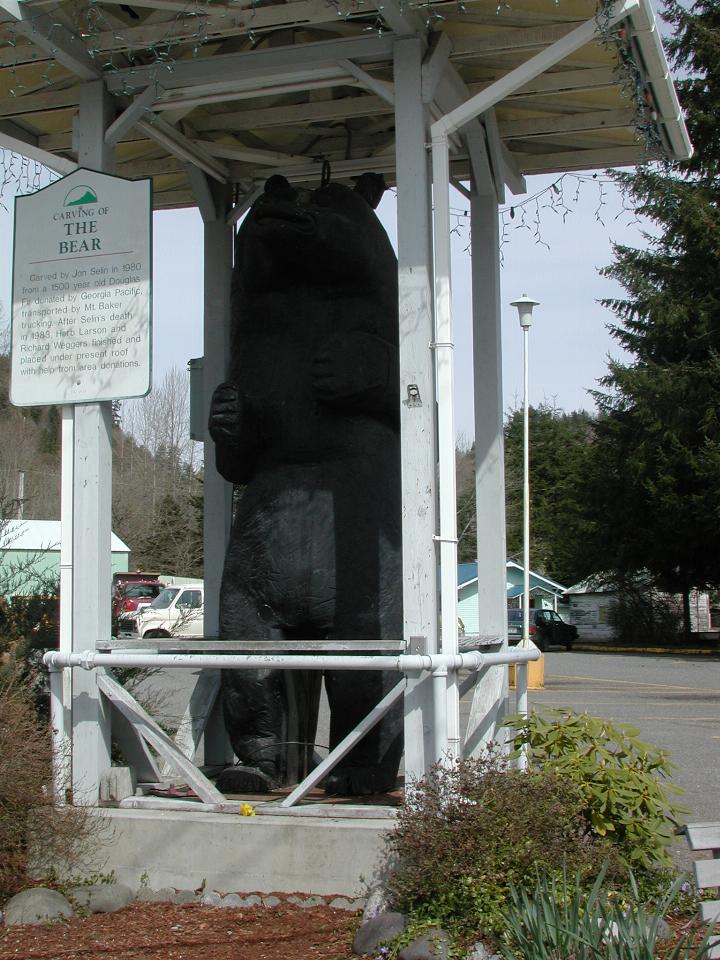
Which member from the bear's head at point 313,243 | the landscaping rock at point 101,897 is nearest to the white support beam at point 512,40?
the bear's head at point 313,243

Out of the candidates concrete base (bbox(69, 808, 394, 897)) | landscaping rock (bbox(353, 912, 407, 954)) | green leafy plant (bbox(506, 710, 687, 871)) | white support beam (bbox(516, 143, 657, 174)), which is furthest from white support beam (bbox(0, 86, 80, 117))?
landscaping rock (bbox(353, 912, 407, 954))

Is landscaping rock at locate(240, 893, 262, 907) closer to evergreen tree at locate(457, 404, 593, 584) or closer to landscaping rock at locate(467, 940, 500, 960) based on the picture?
landscaping rock at locate(467, 940, 500, 960)

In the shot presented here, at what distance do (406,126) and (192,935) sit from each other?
3456 mm

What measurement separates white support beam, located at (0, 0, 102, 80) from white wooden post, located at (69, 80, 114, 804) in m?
0.10

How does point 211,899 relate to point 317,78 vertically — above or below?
below

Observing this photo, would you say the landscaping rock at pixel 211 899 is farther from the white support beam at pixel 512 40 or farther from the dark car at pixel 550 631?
the dark car at pixel 550 631

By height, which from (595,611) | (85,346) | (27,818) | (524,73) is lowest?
(27,818)

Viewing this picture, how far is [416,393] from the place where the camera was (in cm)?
493

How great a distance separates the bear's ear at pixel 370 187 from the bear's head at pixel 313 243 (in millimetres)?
124

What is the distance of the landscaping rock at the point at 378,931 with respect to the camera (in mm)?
4031

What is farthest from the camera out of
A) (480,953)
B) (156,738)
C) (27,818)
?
(156,738)

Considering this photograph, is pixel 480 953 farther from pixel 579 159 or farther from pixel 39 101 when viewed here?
pixel 39 101

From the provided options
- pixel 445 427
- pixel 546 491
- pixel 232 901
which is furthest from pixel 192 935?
pixel 546 491

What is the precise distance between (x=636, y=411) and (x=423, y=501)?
25.1 m
